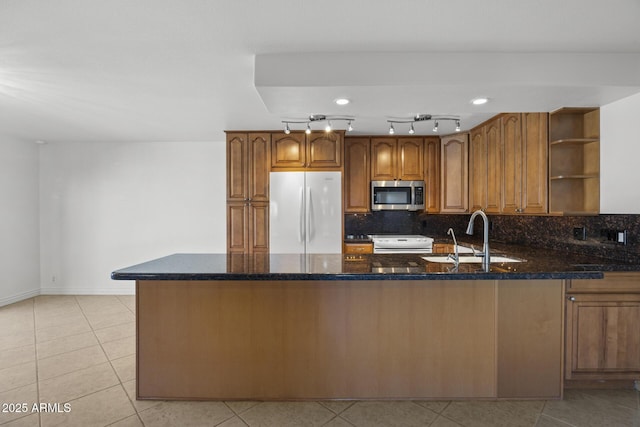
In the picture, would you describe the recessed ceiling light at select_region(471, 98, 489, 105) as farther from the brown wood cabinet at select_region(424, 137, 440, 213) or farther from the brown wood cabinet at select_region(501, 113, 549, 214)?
the brown wood cabinet at select_region(424, 137, 440, 213)

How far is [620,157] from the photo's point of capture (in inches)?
93.1

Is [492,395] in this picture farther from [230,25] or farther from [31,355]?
[31,355]

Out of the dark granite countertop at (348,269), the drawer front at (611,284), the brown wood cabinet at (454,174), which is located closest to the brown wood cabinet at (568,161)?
the dark granite countertop at (348,269)

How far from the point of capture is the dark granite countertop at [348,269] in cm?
181

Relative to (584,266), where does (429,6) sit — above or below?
above

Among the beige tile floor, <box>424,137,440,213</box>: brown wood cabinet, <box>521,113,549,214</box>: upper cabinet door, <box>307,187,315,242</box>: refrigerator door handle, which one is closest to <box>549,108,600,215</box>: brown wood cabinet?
<box>521,113,549,214</box>: upper cabinet door

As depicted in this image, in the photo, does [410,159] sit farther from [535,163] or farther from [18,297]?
[18,297]

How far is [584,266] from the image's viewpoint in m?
2.10

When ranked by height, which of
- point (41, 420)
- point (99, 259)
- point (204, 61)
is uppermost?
point (204, 61)

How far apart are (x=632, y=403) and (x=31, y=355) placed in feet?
15.6

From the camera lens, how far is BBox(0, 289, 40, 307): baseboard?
4188 mm

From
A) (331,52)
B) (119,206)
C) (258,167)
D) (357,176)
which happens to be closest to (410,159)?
(357,176)

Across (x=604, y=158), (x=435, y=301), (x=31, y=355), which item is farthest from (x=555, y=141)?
(x=31, y=355)

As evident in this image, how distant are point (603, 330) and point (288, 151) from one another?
3405 mm
